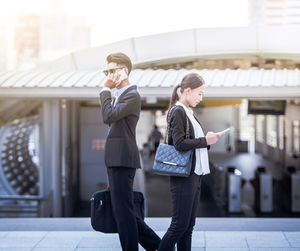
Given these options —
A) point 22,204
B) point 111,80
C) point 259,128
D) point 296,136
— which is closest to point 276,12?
point 259,128

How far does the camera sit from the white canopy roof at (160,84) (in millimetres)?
6508

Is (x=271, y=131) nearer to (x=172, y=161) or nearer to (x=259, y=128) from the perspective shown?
(x=259, y=128)

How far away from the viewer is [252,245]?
13.3ft

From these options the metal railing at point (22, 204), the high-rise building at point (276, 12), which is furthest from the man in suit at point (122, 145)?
the high-rise building at point (276, 12)

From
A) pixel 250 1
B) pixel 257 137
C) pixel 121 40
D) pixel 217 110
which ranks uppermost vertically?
pixel 250 1

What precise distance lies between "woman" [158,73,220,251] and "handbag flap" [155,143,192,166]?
48mm

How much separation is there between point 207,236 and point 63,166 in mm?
5361

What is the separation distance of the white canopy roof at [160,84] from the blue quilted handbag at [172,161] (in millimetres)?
3552

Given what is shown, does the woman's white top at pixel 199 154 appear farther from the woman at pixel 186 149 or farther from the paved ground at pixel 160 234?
the paved ground at pixel 160 234

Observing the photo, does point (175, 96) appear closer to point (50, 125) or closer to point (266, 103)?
point (50, 125)

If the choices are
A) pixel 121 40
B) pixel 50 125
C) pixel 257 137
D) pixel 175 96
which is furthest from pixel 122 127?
pixel 257 137

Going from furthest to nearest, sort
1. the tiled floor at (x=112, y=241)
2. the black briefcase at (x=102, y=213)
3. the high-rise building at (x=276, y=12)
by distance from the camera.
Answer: the high-rise building at (x=276, y=12), the tiled floor at (x=112, y=241), the black briefcase at (x=102, y=213)

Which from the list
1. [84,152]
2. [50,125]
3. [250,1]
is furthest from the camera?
[250,1]

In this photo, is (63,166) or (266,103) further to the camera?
(266,103)
